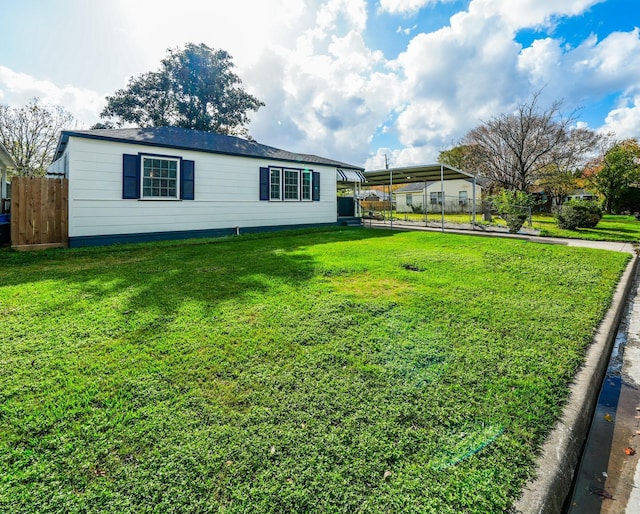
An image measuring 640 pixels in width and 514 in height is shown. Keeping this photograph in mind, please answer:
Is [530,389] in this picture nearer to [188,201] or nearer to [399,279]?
[399,279]

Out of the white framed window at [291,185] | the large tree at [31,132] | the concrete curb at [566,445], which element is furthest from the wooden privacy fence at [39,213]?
the large tree at [31,132]

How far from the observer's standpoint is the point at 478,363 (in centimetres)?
285

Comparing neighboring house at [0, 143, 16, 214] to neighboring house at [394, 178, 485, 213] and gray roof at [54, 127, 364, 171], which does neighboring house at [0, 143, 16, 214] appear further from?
neighboring house at [394, 178, 485, 213]

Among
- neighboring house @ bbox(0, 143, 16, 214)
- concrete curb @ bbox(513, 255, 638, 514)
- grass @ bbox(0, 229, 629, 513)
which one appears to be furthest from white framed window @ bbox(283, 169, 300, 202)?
concrete curb @ bbox(513, 255, 638, 514)

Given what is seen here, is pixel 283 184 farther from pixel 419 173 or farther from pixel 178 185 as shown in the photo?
pixel 419 173

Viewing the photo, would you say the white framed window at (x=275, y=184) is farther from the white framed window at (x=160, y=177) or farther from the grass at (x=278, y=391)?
the grass at (x=278, y=391)

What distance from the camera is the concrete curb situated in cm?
165

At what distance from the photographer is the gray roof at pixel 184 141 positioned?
29.6 feet

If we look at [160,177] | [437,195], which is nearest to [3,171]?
[160,177]

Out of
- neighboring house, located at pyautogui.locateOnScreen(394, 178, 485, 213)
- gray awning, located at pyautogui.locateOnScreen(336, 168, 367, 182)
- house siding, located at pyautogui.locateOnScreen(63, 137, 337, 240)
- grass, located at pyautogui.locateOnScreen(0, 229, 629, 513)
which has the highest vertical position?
neighboring house, located at pyautogui.locateOnScreen(394, 178, 485, 213)

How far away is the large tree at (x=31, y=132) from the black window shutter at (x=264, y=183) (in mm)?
19818

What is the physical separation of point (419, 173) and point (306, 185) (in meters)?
6.93

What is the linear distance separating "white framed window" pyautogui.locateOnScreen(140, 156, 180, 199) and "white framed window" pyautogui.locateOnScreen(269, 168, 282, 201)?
11.6ft

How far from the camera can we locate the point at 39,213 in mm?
8266
